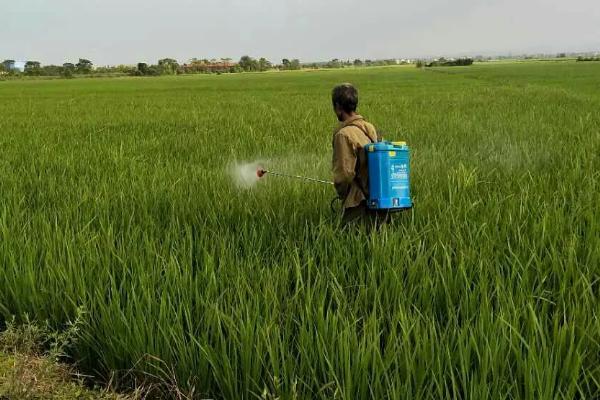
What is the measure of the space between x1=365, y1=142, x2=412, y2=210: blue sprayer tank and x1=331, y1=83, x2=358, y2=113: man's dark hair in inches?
10.9

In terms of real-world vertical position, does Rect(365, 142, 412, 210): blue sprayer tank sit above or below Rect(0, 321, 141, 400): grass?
above

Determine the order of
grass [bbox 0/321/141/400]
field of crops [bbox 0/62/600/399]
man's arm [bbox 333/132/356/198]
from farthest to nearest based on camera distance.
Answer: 1. man's arm [bbox 333/132/356/198]
2. grass [bbox 0/321/141/400]
3. field of crops [bbox 0/62/600/399]

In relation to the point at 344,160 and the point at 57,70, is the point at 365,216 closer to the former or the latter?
the point at 344,160

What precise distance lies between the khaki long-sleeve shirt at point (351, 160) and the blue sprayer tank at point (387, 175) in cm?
11

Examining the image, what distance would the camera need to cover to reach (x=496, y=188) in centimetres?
398

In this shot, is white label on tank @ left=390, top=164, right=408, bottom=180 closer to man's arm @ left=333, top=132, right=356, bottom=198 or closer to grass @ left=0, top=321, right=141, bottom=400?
man's arm @ left=333, top=132, right=356, bottom=198

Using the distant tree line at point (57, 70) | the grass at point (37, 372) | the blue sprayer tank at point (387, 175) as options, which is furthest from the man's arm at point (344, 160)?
the distant tree line at point (57, 70)

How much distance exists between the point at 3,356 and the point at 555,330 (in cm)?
193

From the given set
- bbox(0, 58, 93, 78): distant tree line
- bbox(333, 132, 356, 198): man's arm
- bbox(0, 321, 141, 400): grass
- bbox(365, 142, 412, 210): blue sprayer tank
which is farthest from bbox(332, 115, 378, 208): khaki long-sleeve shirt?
bbox(0, 58, 93, 78): distant tree line

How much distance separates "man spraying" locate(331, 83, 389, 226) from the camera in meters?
2.78

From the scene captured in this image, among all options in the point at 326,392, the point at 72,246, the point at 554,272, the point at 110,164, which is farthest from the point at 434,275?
the point at 110,164

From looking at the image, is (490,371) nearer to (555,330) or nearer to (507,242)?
(555,330)

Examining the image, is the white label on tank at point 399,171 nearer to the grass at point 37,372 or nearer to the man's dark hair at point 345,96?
the man's dark hair at point 345,96

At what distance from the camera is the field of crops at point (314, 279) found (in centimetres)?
162
